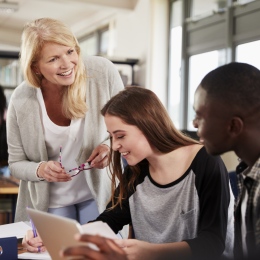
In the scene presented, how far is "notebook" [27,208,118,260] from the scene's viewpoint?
1181mm

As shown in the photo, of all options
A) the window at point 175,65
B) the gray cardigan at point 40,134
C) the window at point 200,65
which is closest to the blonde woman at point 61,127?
the gray cardigan at point 40,134

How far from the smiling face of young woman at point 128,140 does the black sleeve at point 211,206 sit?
19cm

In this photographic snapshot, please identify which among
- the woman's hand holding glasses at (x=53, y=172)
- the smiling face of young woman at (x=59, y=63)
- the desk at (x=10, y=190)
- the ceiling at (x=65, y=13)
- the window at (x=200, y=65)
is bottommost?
the desk at (x=10, y=190)

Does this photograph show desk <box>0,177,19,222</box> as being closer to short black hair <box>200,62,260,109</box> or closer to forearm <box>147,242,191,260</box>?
forearm <box>147,242,191,260</box>

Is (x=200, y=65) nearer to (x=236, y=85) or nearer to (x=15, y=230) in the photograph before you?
(x=15, y=230)

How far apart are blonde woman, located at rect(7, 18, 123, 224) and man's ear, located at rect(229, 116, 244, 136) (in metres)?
0.92

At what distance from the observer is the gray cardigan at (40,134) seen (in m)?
2.28

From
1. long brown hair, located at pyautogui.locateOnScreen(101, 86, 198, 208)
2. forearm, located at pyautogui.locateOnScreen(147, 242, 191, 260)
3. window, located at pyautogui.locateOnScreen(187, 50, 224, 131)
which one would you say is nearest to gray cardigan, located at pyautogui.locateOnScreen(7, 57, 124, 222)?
long brown hair, located at pyautogui.locateOnScreen(101, 86, 198, 208)

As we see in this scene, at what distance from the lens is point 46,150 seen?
2.30 metres

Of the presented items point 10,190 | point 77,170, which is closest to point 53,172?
point 77,170

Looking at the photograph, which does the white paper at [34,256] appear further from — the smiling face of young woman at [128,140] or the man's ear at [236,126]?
the man's ear at [236,126]

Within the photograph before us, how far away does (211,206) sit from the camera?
5.66ft

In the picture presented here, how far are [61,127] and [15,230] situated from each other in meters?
0.48

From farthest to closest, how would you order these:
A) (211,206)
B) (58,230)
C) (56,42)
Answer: (56,42), (211,206), (58,230)
